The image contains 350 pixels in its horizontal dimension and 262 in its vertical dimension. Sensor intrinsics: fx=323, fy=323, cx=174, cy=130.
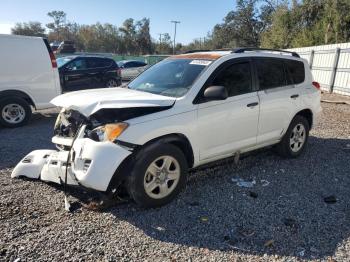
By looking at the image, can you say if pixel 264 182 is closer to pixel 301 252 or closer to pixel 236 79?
pixel 236 79

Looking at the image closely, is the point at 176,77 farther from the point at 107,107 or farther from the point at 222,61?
the point at 107,107

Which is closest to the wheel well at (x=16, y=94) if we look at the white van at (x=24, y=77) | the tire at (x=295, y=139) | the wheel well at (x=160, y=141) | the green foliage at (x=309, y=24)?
the white van at (x=24, y=77)

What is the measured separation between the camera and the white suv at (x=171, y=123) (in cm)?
352

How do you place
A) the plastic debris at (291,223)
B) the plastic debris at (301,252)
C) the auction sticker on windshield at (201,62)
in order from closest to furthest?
the plastic debris at (301,252) → the plastic debris at (291,223) → the auction sticker on windshield at (201,62)

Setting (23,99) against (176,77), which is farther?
(23,99)

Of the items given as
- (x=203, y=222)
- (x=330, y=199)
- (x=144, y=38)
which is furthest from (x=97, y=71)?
(x=144, y=38)

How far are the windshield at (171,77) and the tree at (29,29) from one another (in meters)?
76.7

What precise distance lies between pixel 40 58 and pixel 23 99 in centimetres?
113

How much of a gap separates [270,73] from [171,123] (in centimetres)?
218

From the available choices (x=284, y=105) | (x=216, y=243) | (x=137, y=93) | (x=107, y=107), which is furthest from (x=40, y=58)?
(x=216, y=243)

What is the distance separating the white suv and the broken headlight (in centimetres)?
1

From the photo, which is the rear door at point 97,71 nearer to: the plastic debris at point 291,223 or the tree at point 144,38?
the plastic debris at point 291,223

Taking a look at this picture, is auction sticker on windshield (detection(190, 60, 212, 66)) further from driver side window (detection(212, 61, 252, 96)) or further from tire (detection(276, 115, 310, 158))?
tire (detection(276, 115, 310, 158))

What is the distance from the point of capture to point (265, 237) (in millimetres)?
3301
